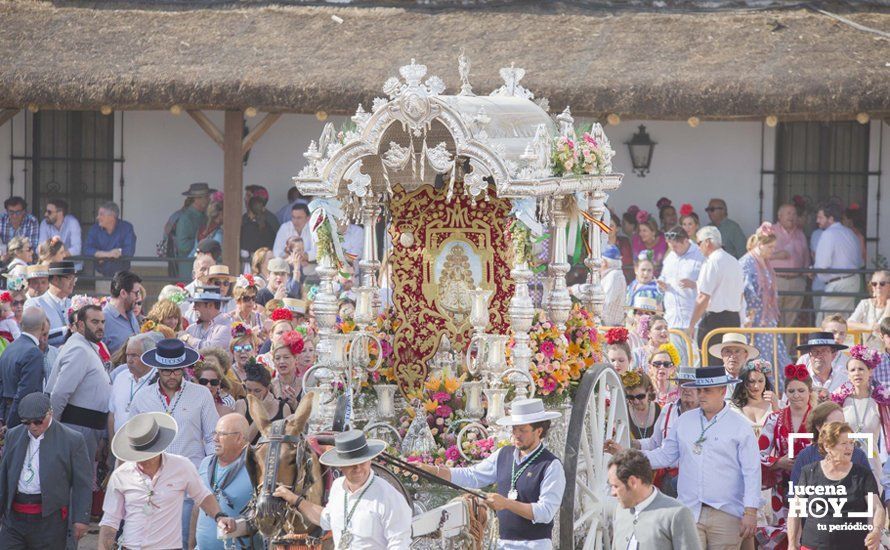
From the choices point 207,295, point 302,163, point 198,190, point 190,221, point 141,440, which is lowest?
point 141,440

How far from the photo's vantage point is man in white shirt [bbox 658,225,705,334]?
17.0 meters

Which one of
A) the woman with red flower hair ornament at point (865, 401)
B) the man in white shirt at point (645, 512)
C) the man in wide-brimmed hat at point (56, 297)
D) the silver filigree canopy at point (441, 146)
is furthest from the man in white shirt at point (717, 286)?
the man in white shirt at point (645, 512)

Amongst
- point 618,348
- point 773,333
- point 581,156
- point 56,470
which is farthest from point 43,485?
point 773,333

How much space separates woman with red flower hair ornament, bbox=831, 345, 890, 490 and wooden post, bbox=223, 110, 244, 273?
28.7 ft

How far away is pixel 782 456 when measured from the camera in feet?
39.7

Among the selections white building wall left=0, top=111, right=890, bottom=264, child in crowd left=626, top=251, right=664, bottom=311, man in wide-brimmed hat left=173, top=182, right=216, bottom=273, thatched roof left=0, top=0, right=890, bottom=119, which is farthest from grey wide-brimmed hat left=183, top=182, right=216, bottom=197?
child in crowd left=626, top=251, right=664, bottom=311

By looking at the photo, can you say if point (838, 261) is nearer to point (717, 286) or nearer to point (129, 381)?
point (717, 286)

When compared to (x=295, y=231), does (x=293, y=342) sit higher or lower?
lower

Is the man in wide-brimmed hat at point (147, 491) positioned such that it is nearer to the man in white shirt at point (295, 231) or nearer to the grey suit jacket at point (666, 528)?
the grey suit jacket at point (666, 528)

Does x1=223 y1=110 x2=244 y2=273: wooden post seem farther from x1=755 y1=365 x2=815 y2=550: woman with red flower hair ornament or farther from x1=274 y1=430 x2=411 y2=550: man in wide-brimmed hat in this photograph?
x1=274 y1=430 x2=411 y2=550: man in wide-brimmed hat

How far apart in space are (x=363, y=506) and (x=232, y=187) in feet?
34.9

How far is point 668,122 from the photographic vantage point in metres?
20.8

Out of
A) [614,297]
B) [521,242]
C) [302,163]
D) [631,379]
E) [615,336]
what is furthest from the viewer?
[302,163]

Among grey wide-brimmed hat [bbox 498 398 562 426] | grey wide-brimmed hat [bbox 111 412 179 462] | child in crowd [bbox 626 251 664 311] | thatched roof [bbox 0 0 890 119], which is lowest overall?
grey wide-brimmed hat [bbox 111 412 179 462]
